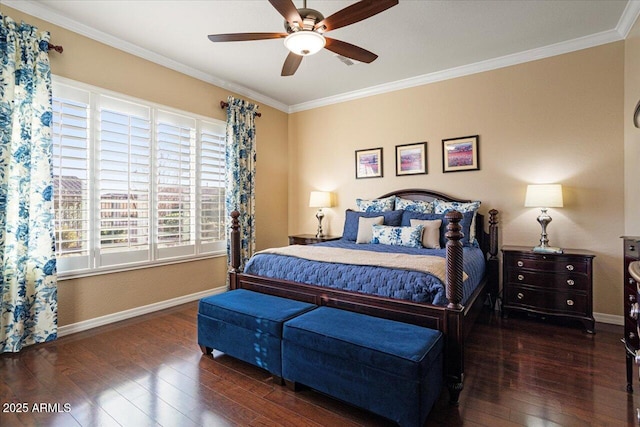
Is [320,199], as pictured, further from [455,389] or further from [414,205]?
[455,389]

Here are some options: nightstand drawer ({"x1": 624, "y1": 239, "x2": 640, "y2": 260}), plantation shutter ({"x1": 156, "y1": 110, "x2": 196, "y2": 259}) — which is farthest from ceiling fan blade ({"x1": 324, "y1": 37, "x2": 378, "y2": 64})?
plantation shutter ({"x1": 156, "y1": 110, "x2": 196, "y2": 259})

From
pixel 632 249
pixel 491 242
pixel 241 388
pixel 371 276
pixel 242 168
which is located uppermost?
pixel 242 168

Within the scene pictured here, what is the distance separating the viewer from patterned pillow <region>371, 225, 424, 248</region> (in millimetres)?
3441

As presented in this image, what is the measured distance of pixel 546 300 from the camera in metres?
3.21

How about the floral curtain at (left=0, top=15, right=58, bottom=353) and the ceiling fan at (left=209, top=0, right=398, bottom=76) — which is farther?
the floral curtain at (left=0, top=15, right=58, bottom=353)

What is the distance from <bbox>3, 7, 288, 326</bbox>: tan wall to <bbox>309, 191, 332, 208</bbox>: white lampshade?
31.2 inches

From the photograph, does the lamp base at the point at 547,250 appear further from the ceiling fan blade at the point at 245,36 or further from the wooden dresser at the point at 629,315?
the ceiling fan blade at the point at 245,36

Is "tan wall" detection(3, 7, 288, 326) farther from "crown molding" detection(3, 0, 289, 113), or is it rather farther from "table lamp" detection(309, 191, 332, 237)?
"table lamp" detection(309, 191, 332, 237)

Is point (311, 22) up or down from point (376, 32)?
down

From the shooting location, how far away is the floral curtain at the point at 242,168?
4.45 metres

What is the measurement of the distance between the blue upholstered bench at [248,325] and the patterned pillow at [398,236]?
4.80 feet

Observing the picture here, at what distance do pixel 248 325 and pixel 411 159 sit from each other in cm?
318

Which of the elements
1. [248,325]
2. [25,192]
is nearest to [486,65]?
[248,325]

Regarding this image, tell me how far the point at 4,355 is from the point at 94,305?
73cm
